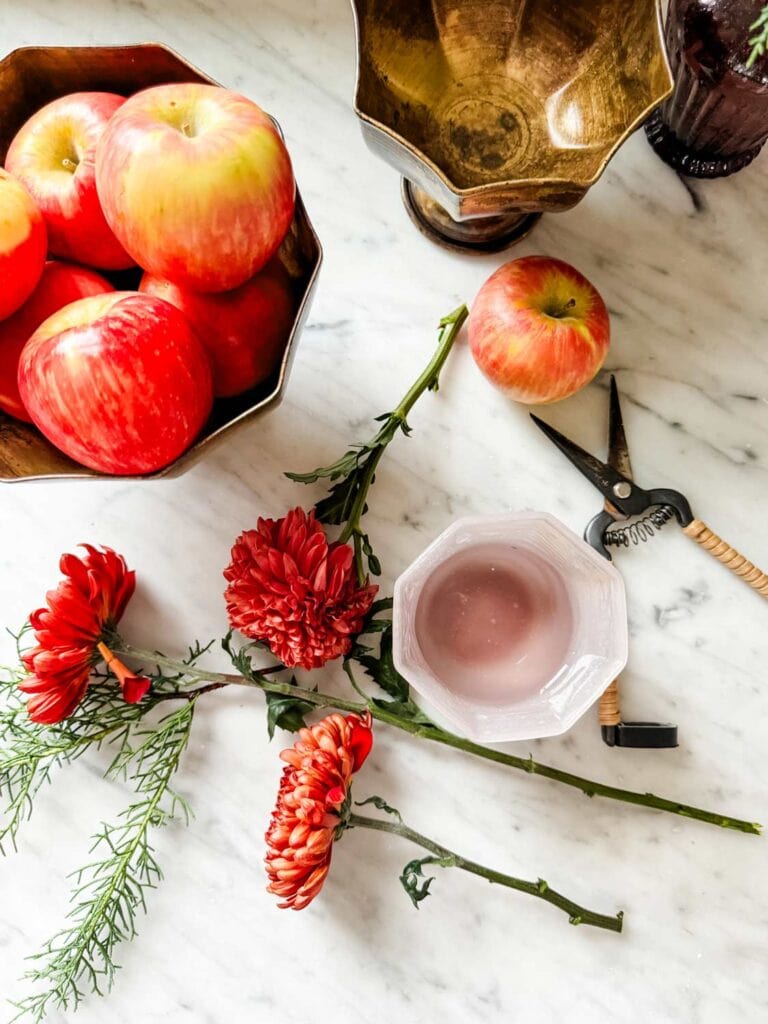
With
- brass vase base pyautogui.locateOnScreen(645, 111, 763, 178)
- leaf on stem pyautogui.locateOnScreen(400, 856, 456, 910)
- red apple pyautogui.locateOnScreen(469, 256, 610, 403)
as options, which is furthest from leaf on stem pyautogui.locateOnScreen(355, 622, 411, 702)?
brass vase base pyautogui.locateOnScreen(645, 111, 763, 178)

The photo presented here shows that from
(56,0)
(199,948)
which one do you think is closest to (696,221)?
(56,0)

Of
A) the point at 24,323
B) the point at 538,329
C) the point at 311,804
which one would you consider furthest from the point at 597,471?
the point at 24,323

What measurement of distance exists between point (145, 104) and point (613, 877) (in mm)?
693

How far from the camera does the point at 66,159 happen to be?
636mm

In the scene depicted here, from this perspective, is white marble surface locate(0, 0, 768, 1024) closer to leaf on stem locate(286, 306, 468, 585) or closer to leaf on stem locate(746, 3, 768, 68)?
leaf on stem locate(286, 306, 468, 585)

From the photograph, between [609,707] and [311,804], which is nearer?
[311,804]

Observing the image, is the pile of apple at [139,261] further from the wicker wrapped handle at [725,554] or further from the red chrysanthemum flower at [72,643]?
the wicker wrapped handle at [725,554]

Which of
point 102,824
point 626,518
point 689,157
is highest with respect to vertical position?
point 689,157

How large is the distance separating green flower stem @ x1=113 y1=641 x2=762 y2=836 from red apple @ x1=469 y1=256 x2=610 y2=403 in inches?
11.1

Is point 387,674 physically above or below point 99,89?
below

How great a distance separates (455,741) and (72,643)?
311 millimetres

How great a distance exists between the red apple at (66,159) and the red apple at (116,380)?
0.07 metres

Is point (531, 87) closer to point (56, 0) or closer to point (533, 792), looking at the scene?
point (56, 0)

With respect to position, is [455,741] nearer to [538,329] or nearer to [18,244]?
[538,329]
